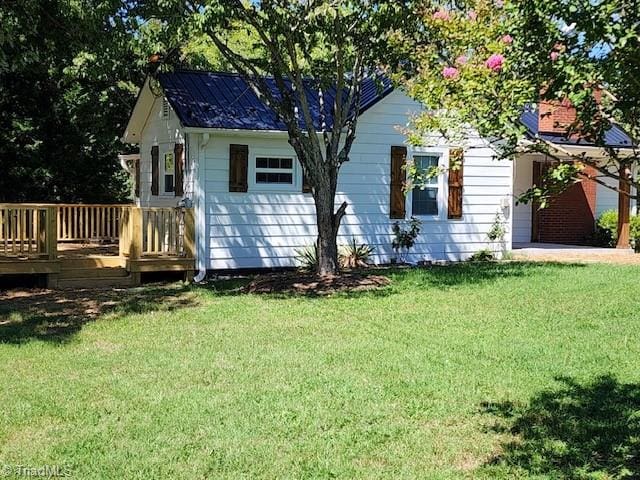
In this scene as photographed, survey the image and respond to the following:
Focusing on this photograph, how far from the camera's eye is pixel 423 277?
475 inches

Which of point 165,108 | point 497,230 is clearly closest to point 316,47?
point 165,108

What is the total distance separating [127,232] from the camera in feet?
40.8

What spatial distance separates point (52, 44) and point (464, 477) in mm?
10906

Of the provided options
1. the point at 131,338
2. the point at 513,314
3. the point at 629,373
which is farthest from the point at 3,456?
the point at 513,314

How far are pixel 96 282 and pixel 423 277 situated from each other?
5.56 metres

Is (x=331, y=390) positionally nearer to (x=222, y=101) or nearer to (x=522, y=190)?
(x=222, y=101)

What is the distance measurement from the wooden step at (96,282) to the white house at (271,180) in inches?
54.1

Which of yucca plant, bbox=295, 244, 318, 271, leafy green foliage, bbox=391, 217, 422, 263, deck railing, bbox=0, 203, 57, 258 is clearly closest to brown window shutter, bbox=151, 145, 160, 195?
yucca plant, bbox=295, 244, 318, 271

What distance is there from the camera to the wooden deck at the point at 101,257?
11562mm

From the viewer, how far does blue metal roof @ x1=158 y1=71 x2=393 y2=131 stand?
12.9 m

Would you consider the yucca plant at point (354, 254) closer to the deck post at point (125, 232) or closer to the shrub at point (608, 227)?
the deck post at point (125, 232)

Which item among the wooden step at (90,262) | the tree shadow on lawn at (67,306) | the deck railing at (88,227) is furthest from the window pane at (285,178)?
the deck railing at (88,227)

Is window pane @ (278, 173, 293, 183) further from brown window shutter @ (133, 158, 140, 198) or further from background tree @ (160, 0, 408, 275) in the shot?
brown window shutter @ (133, 158, 140, 198)

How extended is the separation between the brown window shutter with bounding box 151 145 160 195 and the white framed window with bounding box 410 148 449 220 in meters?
5.42
